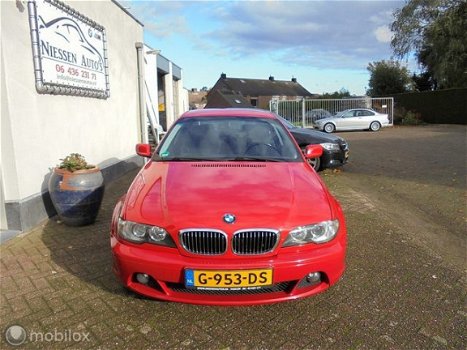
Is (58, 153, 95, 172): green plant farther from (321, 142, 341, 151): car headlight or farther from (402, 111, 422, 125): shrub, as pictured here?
(402, 111, 422, 125): shrub

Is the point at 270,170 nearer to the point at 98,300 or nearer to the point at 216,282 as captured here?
the point at 216,282

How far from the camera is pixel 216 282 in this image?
2.79m

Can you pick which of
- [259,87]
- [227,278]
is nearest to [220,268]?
[227,278]

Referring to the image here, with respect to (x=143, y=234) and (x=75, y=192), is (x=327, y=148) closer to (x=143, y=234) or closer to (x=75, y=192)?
(x=75, y=192)

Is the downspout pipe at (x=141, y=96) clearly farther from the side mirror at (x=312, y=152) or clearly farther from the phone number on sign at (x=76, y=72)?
the side mirror at (x=312, y=152)

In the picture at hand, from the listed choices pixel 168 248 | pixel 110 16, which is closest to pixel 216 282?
pixel 168 248

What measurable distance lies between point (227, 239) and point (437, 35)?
32.6 meters

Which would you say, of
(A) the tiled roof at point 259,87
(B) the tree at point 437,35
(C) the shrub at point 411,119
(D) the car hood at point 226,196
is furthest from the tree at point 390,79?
(D) the car hood at point 226,196

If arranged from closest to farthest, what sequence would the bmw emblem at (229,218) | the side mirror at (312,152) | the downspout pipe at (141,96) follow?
the bmw emblem at (229,218), the side mirror at (312,152), the downspout pipe at (141,96)

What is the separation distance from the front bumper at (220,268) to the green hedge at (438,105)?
2925 centimetres

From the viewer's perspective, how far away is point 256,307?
129 inches

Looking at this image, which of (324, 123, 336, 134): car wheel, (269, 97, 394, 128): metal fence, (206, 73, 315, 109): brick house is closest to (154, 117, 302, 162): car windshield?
(324, 123, 336, 134): car wheel

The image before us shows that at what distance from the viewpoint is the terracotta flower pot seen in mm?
5219

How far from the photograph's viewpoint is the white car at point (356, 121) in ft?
84.0
